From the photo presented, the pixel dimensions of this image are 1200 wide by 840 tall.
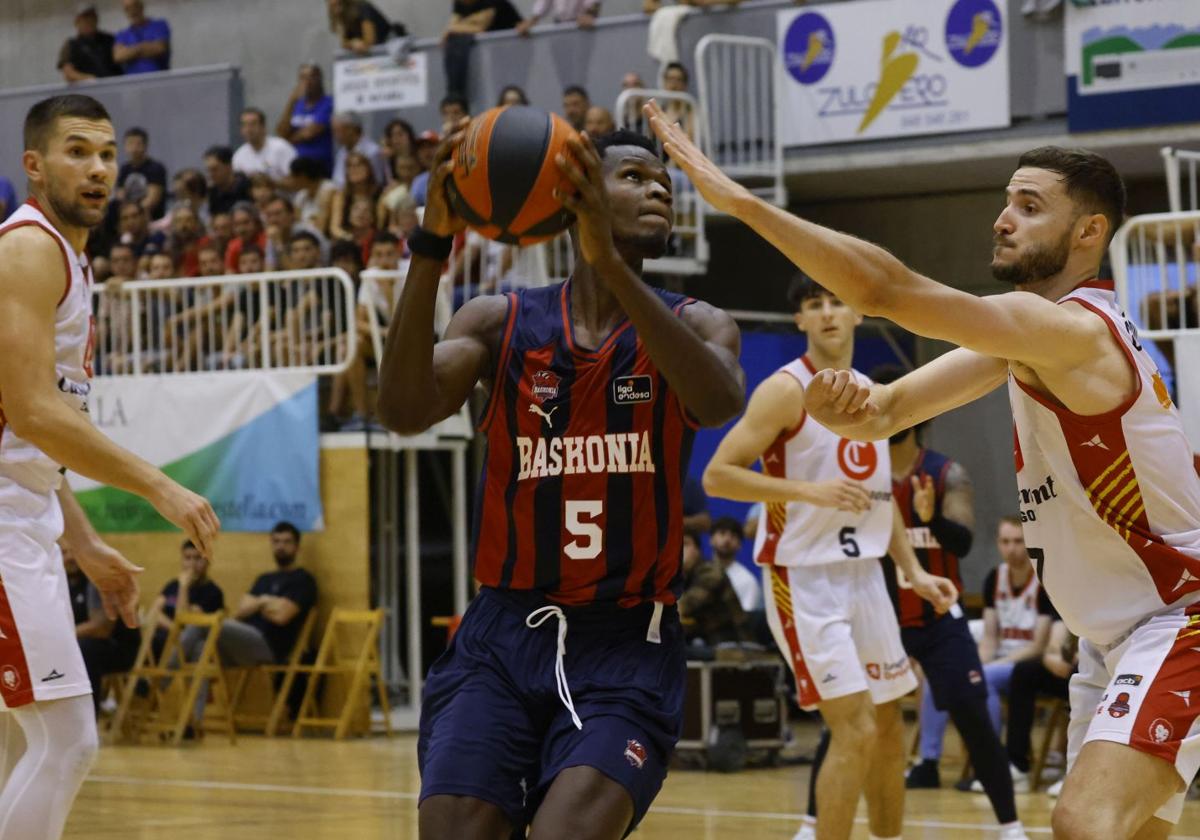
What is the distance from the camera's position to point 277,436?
1511 cm

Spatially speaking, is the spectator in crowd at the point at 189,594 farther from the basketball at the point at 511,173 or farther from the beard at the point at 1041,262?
the basketball at the point at 511,173

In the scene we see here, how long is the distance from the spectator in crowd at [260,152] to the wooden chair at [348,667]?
5600mm

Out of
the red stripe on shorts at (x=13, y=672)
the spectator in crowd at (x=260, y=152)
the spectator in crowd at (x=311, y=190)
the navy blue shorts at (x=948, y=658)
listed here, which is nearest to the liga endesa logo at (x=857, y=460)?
the navy blue shorts at (x=948, y=658)

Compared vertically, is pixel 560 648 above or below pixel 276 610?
above

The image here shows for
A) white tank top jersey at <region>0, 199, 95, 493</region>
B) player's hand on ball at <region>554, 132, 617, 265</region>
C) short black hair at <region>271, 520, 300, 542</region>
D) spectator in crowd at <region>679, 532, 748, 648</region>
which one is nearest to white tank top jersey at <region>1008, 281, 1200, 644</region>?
player's hand on ball at <region>554, 132, 617, 265</region>

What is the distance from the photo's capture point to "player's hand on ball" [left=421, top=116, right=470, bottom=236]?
4199 mm

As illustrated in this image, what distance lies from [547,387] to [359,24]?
15.0 m

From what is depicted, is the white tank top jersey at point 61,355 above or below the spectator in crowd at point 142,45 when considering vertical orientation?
below

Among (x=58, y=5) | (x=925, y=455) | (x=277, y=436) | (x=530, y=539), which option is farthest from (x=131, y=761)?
(x=58, y=5)

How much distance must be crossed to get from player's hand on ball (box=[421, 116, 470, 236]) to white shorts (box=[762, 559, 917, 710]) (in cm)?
378

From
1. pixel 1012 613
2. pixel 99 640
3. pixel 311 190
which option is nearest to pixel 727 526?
pixel 1012 613

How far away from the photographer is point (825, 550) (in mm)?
7812

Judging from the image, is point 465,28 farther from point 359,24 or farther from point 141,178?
point 141,178

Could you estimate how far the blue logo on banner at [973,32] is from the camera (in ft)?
50.6
